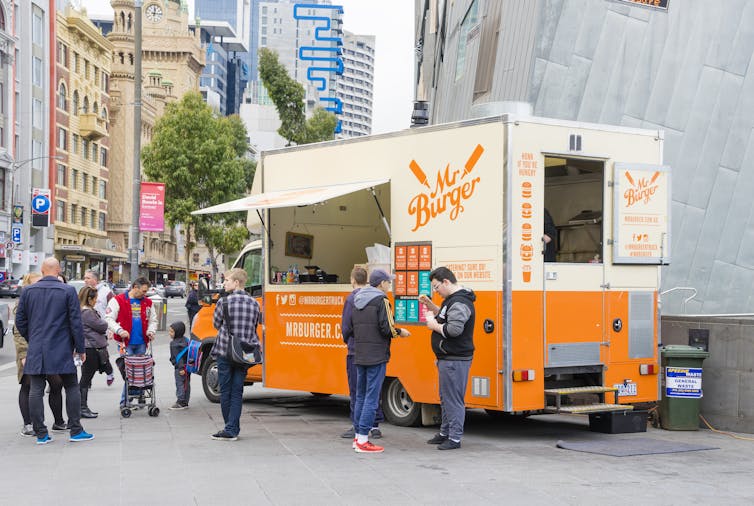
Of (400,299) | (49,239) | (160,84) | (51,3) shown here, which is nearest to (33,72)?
(51,3)

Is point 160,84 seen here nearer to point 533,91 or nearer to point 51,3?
point 51,3

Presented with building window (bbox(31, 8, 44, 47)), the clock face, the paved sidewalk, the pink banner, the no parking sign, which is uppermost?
the clock face

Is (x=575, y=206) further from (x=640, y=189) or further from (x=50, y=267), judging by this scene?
(x=50, y=267)

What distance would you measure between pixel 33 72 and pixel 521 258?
197ft

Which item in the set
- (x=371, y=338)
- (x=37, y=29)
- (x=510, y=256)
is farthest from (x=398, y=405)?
(x=37, y=29)

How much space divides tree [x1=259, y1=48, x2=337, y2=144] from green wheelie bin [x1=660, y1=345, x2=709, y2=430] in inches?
950

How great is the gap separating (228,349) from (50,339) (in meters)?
1.69

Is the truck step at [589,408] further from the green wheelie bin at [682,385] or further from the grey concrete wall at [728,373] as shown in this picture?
the grey concrete wall at [728,373]

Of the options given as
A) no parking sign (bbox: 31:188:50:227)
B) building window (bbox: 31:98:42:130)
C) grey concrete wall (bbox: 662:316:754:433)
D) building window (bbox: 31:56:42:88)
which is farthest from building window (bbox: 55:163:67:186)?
grey concrete wall (bbox: 662:316:754:433)

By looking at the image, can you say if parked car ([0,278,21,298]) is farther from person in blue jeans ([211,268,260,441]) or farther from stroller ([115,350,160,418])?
person in blue jeans ([211,268,260,441])

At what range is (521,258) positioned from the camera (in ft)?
33.1

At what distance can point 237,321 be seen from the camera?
1018 cm

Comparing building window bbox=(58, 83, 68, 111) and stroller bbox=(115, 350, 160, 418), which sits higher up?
building window bbox=(58, 83, 68, 111)

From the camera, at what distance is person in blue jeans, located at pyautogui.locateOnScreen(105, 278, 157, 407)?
1221 cm
